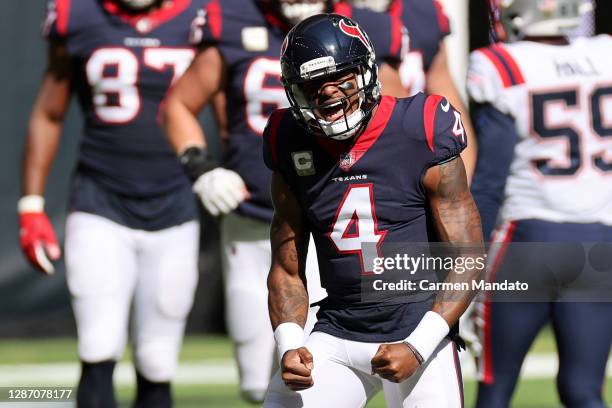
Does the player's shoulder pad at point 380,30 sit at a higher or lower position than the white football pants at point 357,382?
higher

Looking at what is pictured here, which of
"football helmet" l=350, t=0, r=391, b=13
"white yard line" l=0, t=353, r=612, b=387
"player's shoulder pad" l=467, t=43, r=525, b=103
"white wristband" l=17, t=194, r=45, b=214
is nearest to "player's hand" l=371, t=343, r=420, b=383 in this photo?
"player's shoulder pad" l=467, t=43, r=525, b=103

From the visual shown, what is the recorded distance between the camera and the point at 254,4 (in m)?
4.82

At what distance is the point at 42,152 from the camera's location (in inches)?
201

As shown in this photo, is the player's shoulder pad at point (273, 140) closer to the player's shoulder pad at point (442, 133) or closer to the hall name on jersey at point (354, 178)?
the hall name on jersey at point (354, 178)

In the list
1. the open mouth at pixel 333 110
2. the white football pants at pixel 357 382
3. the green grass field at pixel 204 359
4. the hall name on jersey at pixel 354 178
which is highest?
the open mouth at pixel 333 110

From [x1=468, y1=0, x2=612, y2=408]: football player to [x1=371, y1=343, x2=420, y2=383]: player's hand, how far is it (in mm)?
1075

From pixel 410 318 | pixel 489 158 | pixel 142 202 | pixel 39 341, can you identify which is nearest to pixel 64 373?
pixel 39 341

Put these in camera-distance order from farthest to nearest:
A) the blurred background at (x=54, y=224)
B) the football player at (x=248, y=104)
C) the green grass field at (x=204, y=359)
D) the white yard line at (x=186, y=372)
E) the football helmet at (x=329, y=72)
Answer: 1. the blurred background at (x=54, y=224)
2. the white yard line at (x=186, y=372)
3. the green grass field at (x=204, y=359)
4. the football player at (x=248, y=104)
5. the football helmet at (x=329, y=72)

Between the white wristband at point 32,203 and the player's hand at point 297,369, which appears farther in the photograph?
the white wristband at point 32,203

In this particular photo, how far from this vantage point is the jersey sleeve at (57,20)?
499 cm

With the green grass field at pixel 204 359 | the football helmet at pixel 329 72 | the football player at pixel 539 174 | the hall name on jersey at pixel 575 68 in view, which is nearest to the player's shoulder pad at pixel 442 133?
the football helmet at pixel 329 72

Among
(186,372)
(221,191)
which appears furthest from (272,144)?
(186,372)

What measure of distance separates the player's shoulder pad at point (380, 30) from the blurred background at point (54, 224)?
3.03 m

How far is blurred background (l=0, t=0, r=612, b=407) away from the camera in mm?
7762
